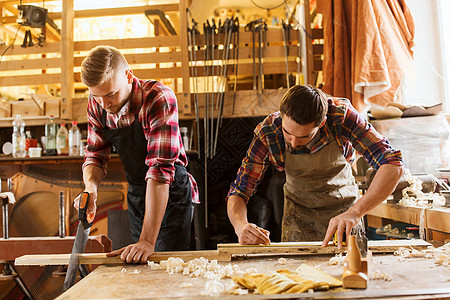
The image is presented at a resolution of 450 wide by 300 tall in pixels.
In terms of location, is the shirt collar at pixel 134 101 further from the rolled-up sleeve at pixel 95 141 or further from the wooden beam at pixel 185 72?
the wooden beam at pixel 185 72

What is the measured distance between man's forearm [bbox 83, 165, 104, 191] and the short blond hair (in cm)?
58

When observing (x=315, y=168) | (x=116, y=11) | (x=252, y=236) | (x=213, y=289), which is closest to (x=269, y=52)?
(x=116, y=11)

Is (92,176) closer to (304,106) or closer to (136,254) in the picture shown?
(136,254)

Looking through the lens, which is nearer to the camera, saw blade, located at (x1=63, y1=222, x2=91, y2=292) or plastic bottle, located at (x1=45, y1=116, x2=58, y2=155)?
saw blade, located at (x1=63, y1=222, x2=91, y2=292)

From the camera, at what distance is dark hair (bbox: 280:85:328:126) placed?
5.98ft

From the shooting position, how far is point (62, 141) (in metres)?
4.08

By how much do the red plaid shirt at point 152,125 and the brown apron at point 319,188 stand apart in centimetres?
68

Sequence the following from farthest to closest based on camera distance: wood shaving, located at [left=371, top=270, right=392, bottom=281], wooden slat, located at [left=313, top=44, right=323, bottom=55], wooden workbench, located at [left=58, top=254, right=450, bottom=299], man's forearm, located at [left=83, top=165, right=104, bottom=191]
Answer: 1. wooden slat, located at [left=313, top=44, right=323, bottom=55]
2. man's forearm, located at [left=83, top=165, right=104, bottom=191]
3. wood shaving, located at [left=371, top=270, right=392, bottom=281]
4. wooden workbench, located at [left=58, top=254, right=450, bottom=299]

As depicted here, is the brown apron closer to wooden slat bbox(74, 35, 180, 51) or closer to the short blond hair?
the short blond hair

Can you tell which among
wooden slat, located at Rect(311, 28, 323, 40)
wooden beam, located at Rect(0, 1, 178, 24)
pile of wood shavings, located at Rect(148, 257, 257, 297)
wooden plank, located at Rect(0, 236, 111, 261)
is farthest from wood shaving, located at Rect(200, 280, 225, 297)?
wooden beam, located at Rect(0, 1, 178, 24)

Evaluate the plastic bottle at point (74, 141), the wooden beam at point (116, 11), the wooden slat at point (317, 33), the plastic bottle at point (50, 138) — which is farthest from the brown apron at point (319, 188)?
the plastic bottle at point (50, 138)

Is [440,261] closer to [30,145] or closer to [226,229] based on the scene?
[226,229]

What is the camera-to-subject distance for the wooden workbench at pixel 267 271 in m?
1.20

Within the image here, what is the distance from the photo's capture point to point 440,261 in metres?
1.58
